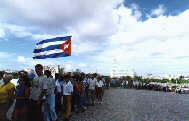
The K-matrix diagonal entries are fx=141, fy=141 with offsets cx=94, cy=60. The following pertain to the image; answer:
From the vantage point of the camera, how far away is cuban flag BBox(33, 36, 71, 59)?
9.27 metres

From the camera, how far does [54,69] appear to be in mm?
17844

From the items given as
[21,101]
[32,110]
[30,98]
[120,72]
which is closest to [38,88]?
[30,98]

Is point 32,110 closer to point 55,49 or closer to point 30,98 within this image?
point 30,98

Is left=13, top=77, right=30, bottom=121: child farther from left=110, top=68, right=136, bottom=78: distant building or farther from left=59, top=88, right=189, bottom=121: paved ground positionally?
left=110, top=68, right=136, bottom=78: distant building

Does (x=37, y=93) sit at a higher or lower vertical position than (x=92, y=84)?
higher

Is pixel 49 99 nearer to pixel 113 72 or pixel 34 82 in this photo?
pixel 34 82

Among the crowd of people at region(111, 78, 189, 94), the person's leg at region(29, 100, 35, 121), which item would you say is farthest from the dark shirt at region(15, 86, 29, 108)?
the crowd of people at region(111, 78, 189, 94)

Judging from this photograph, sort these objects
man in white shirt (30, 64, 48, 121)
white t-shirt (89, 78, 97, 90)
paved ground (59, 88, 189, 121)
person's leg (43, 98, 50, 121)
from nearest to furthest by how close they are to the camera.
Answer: man in white shirt (30, 64, 48, 121)
person's leg (43, 98, 50, 121)
paved ground (59, 88, 189, 121)
white t-shirt (89, 78, 97, 90)

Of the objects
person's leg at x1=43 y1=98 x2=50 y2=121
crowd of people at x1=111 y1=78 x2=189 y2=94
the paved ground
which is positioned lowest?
crowd of people at x1=111 y1=78 x2=189 y2=94

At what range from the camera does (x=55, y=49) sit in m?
9.29

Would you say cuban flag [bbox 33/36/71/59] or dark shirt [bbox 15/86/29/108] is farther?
cuban flag [bbox 33/36/71/59]

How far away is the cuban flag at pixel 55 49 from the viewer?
9.27m

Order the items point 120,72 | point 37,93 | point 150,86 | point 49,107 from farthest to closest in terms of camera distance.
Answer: point 120,72, point 150,86, point 49,107, point 37,93

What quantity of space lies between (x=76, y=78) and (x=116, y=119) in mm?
2893
